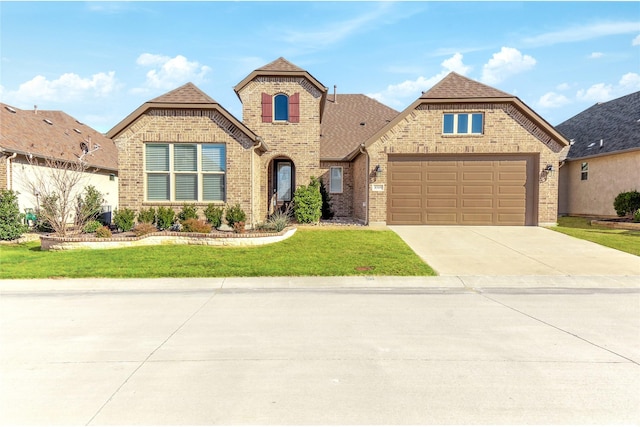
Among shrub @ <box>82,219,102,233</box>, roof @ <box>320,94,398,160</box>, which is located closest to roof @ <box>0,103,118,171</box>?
shrub @ <box>82,219,102,233</box>

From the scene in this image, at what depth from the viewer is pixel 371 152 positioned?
1683 cm

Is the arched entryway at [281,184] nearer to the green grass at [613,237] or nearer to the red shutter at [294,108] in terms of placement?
the red shutter at [294,108]

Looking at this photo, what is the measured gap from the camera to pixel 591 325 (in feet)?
18.5

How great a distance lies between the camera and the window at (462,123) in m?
16.8

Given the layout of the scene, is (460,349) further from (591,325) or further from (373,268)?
(373,268)

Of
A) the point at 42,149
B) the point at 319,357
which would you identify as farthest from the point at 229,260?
the point at 42,149

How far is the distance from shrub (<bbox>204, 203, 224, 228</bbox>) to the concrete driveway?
694cm

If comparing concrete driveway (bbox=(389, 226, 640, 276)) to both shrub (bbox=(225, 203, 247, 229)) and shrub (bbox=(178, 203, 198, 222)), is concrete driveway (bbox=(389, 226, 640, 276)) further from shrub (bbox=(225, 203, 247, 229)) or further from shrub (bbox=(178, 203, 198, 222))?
shrub (bbox=(178, 203, 198, 222))

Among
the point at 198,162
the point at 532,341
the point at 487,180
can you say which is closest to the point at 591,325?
the point at 532,341

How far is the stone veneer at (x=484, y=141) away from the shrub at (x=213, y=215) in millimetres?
6832

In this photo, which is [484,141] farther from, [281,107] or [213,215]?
[213,215]

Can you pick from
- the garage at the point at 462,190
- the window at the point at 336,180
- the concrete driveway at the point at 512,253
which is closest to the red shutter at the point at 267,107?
the window at the point at 336,180

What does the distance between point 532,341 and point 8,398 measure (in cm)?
579

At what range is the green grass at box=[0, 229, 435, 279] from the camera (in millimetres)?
9023
